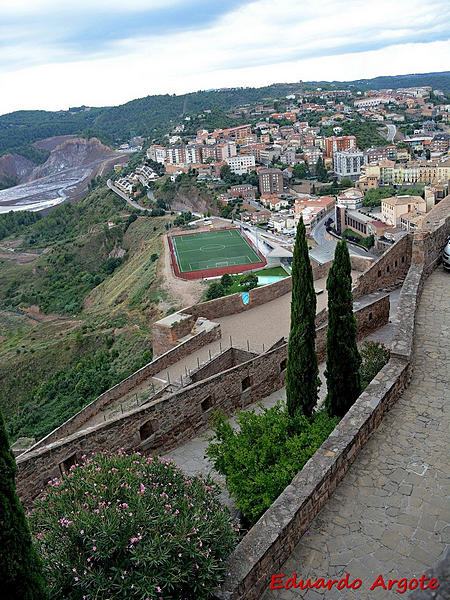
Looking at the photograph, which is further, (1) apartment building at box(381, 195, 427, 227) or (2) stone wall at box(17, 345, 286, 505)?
(1) apartment building at box(381, 195, 427, 227)

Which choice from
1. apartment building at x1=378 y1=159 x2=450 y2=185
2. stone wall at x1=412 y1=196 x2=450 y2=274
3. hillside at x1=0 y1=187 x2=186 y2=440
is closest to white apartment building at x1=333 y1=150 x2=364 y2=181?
apartment building at x1=378 y1=159 x2=450 y2=185

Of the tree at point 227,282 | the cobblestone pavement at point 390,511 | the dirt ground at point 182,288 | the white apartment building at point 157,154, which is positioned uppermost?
the white apartment building at point 157,154

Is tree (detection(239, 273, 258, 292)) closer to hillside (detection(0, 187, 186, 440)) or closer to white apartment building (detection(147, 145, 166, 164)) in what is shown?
hillside (detection(0, 187, 186, 440))

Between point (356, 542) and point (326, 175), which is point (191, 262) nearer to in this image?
point (326, 175)

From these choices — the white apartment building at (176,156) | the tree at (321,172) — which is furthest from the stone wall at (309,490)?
the white apartment building at (176,156)

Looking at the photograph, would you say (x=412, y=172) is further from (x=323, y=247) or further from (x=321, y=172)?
(x=323, y=247)

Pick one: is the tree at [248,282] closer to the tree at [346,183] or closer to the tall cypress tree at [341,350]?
the tall cypress tree at [341,350]
